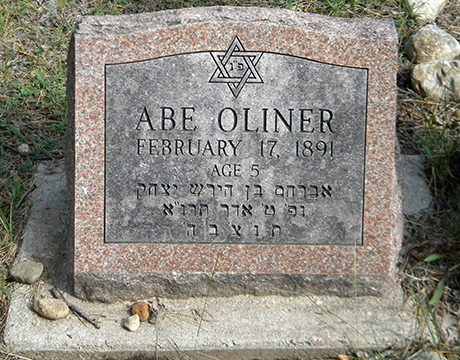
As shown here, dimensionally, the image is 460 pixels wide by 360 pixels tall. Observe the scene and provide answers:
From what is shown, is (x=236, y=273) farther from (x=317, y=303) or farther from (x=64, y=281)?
(x=64, y=281)

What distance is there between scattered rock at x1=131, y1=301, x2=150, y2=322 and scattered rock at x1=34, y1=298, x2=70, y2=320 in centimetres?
28

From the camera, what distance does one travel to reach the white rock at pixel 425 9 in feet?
14.9

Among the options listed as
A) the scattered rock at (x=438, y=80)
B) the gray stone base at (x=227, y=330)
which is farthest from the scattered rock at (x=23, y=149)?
the scattered rock at (x=438, y=80)

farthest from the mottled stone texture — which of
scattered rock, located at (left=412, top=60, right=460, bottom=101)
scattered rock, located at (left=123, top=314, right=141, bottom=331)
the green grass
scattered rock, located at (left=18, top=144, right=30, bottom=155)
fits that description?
scattered rock, located at (left=412, top=60, right=460, bottom=101)

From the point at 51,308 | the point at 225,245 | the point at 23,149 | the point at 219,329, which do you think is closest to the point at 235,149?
the point at 225,245

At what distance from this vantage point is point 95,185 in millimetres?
2961

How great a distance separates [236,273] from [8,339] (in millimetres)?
962

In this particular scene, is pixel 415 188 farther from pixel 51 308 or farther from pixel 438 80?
pixel 51 308

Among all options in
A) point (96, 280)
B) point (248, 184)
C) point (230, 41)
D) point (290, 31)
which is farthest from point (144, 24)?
point (96, 280)

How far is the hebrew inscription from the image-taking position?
291cm

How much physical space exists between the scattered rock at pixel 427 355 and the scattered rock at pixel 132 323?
1084 millimetres

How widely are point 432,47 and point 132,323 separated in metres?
2.54

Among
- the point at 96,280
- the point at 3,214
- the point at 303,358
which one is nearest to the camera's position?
the point at 303,358

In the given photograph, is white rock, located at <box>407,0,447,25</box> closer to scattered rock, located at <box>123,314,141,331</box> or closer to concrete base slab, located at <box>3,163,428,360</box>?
concrete base slab, located at <box>3,163,428,360</box>
